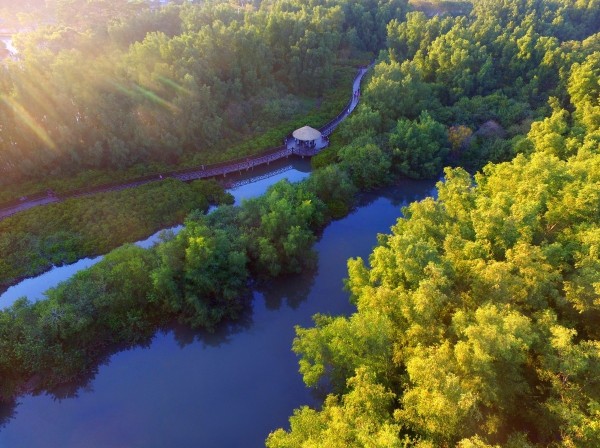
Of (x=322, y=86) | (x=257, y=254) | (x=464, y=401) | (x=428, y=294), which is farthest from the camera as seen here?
(x=322, y=86)

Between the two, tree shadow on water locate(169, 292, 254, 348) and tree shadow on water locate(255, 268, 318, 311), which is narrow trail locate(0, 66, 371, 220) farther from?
tree shadow on water locate(169, 292, 254, 348)

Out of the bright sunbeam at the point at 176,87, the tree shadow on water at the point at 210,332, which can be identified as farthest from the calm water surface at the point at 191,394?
the bright sunbeam at the point at 176,87

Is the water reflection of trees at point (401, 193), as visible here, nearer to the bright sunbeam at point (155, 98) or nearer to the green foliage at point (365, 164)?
the green foliage at point (365, 164)

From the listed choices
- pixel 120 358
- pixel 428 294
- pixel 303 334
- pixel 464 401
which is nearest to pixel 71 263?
pixel 120 358

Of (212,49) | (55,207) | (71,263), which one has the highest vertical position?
(212,49)

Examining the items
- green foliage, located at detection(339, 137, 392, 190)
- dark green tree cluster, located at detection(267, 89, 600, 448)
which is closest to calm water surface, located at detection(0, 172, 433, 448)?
dark green tree cluster, located at detection(267, 89, 600, 448)

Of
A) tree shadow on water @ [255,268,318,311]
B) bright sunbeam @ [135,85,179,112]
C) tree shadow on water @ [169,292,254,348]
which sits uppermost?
bright sunbeam @ [135,85,179,112]

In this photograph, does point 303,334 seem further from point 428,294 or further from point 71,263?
point 71,263

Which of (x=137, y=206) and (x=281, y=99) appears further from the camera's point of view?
(x=281, y=99)
